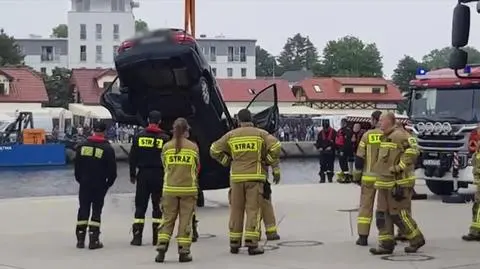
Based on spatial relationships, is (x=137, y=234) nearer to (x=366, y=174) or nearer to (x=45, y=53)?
(x=366, y=174)

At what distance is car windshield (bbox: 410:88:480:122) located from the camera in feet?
57.3

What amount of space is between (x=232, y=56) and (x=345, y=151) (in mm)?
91233

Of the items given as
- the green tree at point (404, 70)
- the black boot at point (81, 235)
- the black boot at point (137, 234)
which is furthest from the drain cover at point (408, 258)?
the green tree at point (404, 70)

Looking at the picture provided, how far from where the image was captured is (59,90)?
7919 cm

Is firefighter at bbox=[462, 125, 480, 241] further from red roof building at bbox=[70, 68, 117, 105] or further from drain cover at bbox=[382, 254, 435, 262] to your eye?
red roof building at bbox=[70, 68, 117, 105]

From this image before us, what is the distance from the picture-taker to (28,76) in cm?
6775

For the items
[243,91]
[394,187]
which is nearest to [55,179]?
[394,187]

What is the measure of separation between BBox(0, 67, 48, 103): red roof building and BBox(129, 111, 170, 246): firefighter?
180ft

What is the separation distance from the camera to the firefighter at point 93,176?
11.6 m

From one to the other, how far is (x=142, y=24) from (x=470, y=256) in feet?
22.6

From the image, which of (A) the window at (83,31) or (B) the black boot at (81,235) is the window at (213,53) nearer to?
(A) the window at (83,31)

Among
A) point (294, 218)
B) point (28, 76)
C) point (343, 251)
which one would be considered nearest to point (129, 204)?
point (294, 218)

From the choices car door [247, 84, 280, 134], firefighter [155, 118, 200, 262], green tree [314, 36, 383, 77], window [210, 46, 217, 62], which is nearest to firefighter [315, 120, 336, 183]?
car door [247, 84, 280, 134]

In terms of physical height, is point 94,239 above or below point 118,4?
below
